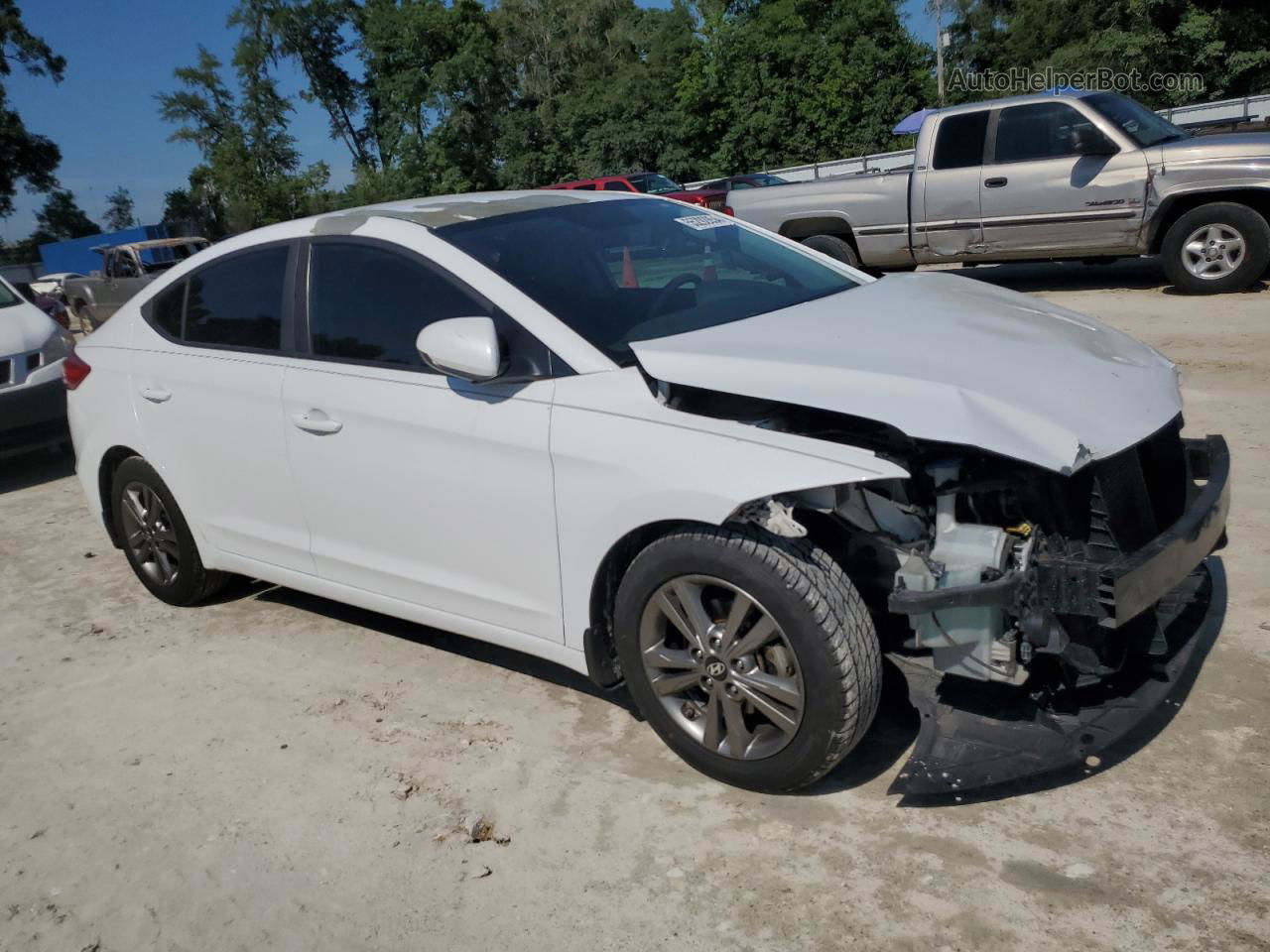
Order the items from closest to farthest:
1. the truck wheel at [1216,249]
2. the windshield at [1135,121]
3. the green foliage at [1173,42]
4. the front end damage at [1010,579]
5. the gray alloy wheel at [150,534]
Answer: the front end damage at [1010,579] → the gray alloy wheel at [150,534] → the truck wheel at [1216,249] → the windshield at [1135,121] → the green foliage at [1173,42]

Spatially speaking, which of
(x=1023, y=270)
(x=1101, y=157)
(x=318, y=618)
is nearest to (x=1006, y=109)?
(x=1101, y=157)

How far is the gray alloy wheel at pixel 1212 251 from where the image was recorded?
9648 mm

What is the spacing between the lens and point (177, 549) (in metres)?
4.77

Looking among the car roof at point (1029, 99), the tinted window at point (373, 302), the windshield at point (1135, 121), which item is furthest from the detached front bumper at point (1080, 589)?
the car roof at point (1029, 99)

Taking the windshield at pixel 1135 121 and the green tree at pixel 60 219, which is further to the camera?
the green tree at pixel 60 219

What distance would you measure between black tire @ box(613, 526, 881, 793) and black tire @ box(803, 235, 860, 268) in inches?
354

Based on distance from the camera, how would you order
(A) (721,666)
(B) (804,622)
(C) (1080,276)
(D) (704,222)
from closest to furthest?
(B) (804,622) → (A) (721,666) → (D) (704,222) → (C) (1080,276)

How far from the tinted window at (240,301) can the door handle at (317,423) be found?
375 mm

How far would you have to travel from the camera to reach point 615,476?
3070 millimetres

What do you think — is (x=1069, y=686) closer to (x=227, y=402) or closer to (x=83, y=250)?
(x=227, y=402)

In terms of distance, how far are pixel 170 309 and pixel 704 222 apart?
2311 millimetres

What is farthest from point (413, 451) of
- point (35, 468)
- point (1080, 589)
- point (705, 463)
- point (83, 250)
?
point (83, 250)

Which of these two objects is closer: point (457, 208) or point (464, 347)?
point (464, 347)

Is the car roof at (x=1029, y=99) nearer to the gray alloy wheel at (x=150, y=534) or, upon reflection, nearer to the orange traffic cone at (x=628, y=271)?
the orange traffic cone at (x=628, y=271)
